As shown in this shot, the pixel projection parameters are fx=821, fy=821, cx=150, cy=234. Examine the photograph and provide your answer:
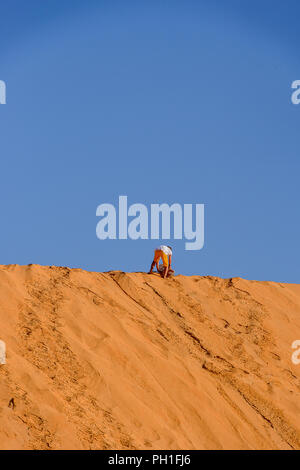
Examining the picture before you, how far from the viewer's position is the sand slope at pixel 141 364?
11.7 metres

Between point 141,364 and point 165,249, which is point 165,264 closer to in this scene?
point 165,249

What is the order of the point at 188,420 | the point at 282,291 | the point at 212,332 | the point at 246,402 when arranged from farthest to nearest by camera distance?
the point at 282,291 → the point at 212,332 → the point at 246,402 → the point at 188,420

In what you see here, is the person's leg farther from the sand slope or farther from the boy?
the sand slope

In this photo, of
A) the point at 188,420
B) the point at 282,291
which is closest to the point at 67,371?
the point at 188,420

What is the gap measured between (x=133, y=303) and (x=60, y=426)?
412cm

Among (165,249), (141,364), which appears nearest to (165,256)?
(165,249)

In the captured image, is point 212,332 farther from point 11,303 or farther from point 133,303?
point 11,303

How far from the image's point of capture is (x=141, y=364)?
13305 millimetres

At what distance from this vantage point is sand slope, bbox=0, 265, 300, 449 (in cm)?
1169

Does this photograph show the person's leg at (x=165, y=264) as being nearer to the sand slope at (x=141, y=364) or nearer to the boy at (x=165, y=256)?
the boy at (x=165, y=256)

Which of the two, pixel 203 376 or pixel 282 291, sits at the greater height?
pixel 282 291

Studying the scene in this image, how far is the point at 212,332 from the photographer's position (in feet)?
48.8
